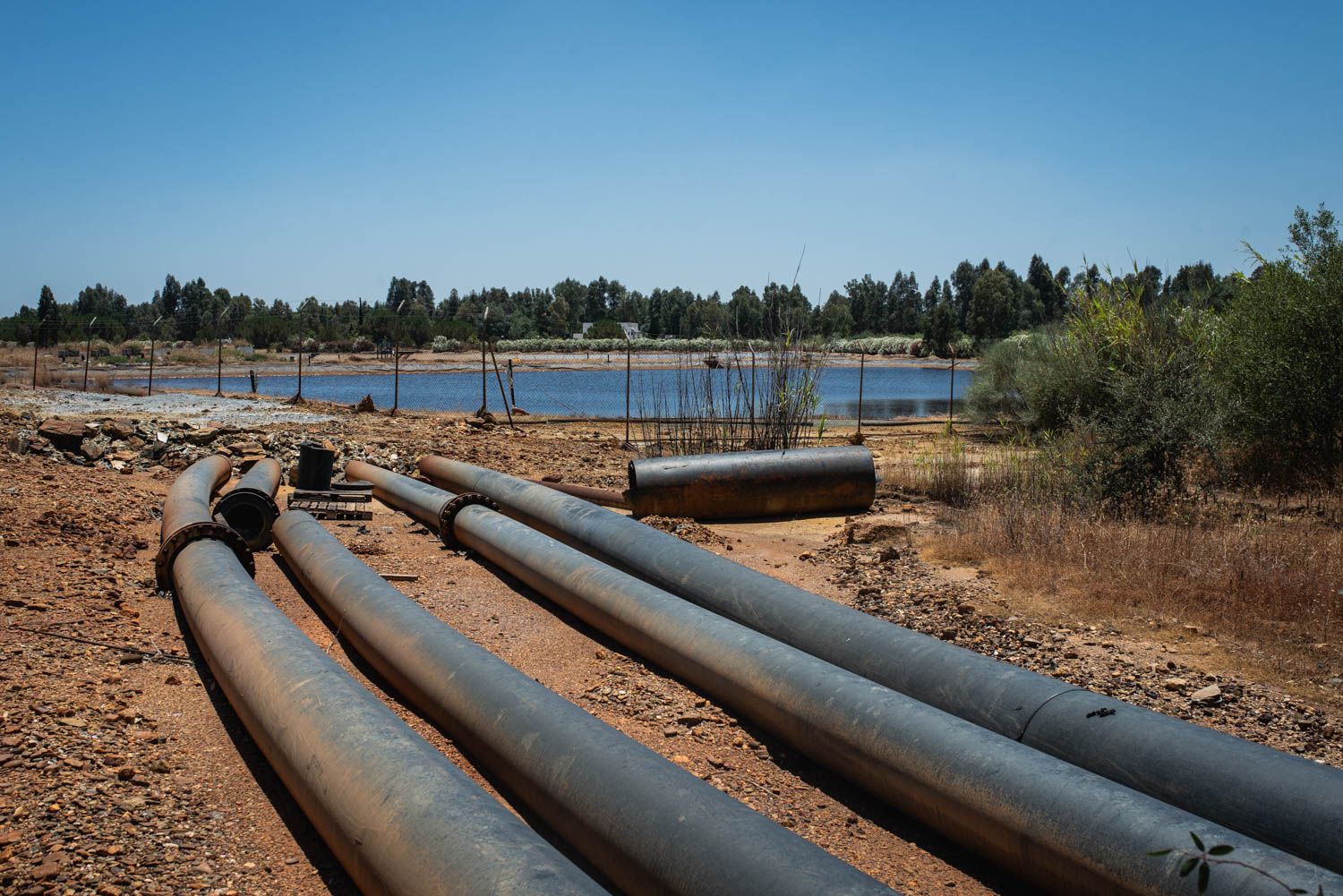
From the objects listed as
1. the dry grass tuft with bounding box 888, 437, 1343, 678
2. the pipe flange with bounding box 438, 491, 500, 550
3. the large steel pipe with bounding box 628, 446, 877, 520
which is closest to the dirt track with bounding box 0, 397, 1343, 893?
the pipe flange with bounding box 438, 491, 500, 550

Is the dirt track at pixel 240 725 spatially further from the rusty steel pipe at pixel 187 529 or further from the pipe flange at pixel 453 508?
the rusty steel pipe at pixel 187 529

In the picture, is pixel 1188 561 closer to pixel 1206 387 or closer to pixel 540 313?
pixel 1206 387

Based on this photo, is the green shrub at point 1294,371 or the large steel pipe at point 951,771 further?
the green shrub at point 1294,371

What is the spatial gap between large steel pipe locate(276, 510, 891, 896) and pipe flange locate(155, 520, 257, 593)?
5.99 feet

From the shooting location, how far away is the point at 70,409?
21562mm

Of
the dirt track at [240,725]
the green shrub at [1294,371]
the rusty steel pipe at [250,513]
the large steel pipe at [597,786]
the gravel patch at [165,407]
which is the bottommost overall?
the dirt track at [240,725]

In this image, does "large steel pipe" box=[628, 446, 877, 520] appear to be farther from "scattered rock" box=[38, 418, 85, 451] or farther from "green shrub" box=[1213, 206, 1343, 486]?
"scattered rock" box=[38, 418, 85, 451]

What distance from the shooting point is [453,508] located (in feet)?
29.8

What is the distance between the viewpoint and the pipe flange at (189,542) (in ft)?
22.4

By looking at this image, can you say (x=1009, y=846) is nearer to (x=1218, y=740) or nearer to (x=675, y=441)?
(x=1218, y=740)

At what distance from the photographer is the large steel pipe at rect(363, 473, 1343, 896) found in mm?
3324

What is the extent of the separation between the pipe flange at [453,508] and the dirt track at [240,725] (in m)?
0.19

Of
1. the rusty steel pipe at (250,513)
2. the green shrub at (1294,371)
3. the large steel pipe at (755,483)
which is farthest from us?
the green shrub at (1294,371)

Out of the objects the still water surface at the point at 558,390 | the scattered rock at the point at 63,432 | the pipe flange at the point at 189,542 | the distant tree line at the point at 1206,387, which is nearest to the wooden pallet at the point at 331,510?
the pipe flange at the point at 189,542
